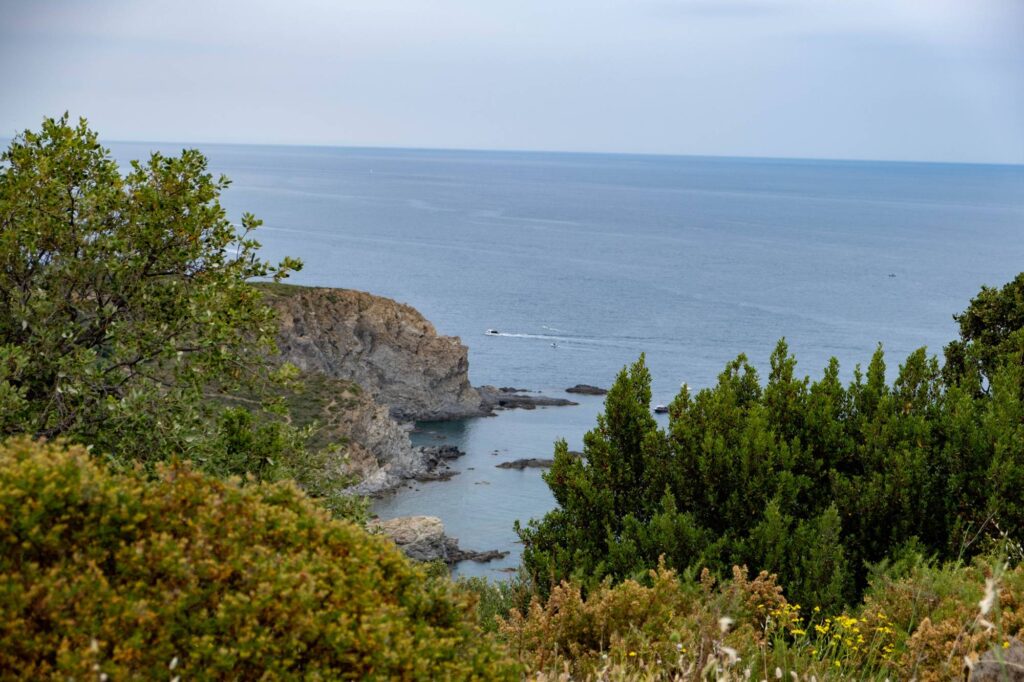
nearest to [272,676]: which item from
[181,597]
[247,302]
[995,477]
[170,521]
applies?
[181,597]

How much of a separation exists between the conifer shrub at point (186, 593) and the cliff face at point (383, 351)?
86708mm

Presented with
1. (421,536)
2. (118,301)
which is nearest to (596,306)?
(421,536)

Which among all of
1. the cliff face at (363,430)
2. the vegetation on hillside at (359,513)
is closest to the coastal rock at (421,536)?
the cliff face at (363,430)

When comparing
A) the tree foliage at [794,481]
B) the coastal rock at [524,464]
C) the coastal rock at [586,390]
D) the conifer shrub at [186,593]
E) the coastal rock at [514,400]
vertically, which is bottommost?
the coastal rock at [524,464]

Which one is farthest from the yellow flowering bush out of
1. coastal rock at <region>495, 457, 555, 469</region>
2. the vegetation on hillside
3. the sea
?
coastal rock at <region>495, 457, 555, 469</region>

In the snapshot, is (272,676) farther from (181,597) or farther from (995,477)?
(995,477)

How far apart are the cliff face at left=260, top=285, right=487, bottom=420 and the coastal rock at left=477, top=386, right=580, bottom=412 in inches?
51.6

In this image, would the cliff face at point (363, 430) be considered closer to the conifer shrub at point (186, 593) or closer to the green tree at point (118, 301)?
the green tree at point (118, 301)

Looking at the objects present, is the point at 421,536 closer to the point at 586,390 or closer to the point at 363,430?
the point at 363,430

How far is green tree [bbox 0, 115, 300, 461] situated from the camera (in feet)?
35.8

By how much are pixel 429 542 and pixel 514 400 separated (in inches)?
1567

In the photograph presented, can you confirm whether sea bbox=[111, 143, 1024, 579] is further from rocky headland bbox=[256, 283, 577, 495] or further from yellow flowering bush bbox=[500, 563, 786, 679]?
yellow flowering bush bbox=[500, 563, 786, 679]

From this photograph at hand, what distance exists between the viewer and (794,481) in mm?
13703

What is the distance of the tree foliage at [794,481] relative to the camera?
42.5 ft
